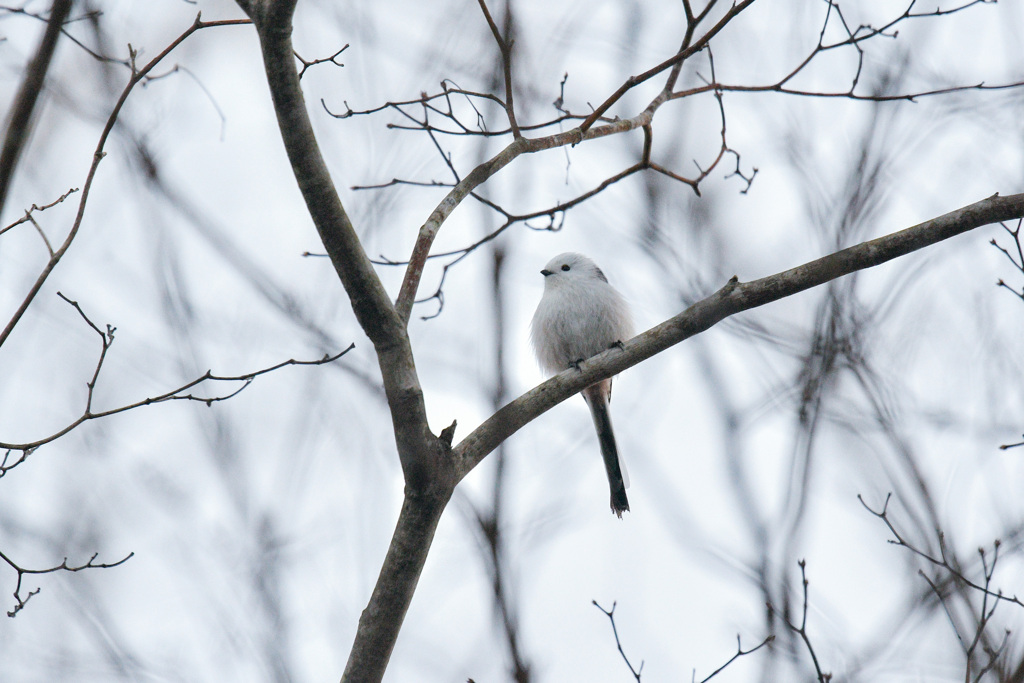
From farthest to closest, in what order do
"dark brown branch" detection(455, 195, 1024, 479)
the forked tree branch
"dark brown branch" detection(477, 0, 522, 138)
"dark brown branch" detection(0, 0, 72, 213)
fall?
"dark brown branch" detection(477, 0, 522, 138) < "dark brown branch" detection(455, 195, 1024, 479) < the forked tree branch < "dark brown branch" detection(0, 0, 72, 213)

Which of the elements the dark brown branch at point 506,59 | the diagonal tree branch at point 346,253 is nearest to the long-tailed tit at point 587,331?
the dark brown branch at point 506,59

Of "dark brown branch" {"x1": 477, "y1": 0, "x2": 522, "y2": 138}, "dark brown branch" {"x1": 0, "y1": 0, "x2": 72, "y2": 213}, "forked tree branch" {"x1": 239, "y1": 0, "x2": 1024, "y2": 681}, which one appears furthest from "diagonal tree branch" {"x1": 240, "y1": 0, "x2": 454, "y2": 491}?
"dark brown branch" {"x1": 477, "y1": 0, "x2": 522, "y2": 138}

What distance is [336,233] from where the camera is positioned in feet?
8.30

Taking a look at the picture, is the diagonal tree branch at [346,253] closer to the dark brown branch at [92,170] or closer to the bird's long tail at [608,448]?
the dark brown branch at [92,170]

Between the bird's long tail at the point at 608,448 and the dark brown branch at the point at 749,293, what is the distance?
2485 millimetres

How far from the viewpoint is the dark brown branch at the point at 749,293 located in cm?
290

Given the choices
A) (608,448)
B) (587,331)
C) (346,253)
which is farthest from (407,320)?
(608,448)

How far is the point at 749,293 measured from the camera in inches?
118

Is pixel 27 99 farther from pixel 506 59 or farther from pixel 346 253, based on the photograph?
pixel 506 59

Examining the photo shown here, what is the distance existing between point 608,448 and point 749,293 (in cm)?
296

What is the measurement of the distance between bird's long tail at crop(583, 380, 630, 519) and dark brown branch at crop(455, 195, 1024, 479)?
97.8 inches

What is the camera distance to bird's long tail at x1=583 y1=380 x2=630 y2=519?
5.54 m

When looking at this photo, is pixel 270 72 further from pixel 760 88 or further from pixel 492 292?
pixel 760 88

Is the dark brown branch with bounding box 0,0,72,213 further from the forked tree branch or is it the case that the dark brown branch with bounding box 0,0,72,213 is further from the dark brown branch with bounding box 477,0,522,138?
the dark brown branch with bounding box 477,0,522,138
